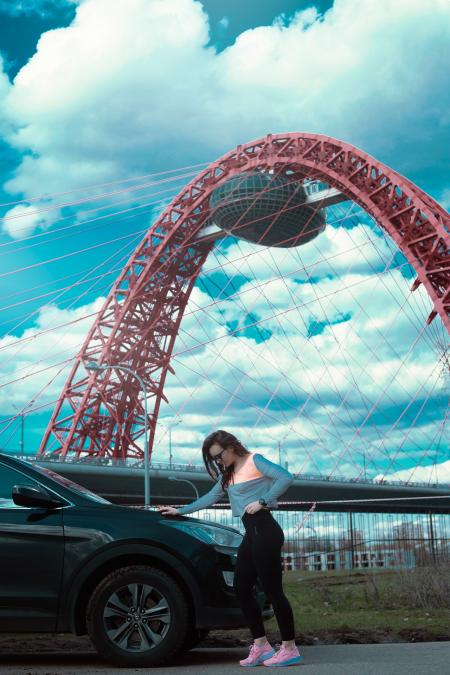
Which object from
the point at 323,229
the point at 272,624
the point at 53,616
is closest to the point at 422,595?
the point at 272,624

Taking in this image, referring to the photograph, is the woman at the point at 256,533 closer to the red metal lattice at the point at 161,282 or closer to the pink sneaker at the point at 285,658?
the pink sneaker at the point at 285,658

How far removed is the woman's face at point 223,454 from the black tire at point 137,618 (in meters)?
0.90

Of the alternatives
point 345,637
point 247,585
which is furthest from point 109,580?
point 345,637

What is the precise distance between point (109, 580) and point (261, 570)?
3.45ft

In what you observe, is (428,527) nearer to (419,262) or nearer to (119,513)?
(119,513)

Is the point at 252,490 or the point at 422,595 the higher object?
the point at 252,490

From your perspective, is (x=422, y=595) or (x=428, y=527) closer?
(x=422, y=595)

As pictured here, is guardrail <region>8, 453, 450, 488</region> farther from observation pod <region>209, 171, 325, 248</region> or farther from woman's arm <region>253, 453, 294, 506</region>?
woman's arm <region>253, 453, 294, 506</region>

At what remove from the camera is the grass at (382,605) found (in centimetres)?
827

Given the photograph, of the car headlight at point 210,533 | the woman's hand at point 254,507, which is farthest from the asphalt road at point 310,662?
the woman's hand at point 254,507

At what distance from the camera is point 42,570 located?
19.6ft

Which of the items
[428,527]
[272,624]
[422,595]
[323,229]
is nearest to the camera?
[272,624]

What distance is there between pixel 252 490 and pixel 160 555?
2.59 feet

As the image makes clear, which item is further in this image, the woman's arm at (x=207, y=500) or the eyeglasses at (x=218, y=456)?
the woman's arm at (x=207, y=500)
